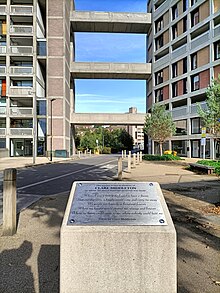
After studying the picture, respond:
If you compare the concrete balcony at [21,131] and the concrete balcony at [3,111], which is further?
the concrete balcony at [3,111]

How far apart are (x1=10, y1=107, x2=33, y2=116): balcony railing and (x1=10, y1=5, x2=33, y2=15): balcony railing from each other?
45.9ft

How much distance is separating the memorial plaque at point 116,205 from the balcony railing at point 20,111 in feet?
129

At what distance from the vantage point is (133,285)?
9.27 ft

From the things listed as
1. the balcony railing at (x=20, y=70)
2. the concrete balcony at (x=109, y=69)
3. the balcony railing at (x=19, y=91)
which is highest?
the concrete balcony at (x=109, y=69)

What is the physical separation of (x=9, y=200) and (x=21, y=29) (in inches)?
1675

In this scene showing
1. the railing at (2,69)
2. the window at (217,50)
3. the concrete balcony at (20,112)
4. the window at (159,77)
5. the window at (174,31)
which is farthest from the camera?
the window at (159,77)

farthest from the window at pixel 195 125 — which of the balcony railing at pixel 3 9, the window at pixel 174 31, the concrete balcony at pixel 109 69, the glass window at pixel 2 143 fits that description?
the balcony railing at pixel 3 9

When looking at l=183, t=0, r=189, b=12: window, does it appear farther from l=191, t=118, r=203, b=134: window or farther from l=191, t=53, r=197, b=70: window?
l=191, t=118, r=203, b=134: window

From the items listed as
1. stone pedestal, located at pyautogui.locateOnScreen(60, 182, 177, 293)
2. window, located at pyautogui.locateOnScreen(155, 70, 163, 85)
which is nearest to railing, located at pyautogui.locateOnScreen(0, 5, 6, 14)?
window, located at pyautogui.locateOnScreen(155, 70, 163, 85)

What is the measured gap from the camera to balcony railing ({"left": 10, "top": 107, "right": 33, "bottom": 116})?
40.6m

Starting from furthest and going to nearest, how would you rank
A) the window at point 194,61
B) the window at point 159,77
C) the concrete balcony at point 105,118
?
the concrete balcony at point 105,118, the window at point 159,77, the window at point 194,61

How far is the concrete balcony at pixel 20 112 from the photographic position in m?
40.5

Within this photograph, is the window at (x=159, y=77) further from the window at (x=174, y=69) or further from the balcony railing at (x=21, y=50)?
the balcony railing at (x=21, y=50)

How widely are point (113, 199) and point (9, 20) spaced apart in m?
45.0
